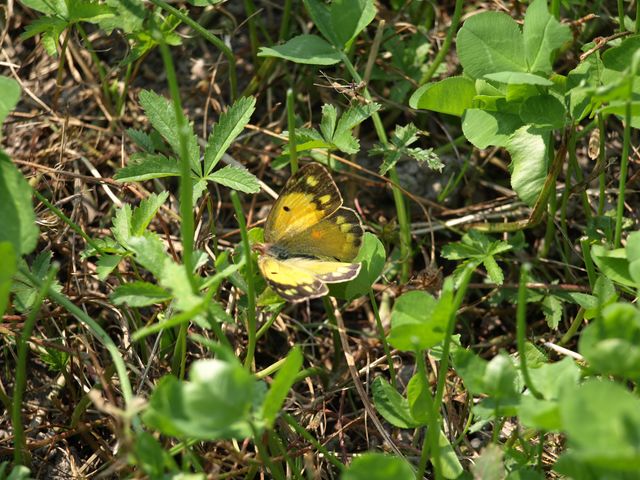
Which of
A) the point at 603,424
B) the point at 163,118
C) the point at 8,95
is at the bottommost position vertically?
the point at 603,424

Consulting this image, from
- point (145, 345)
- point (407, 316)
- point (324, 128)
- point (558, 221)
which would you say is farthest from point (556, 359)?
point (145, 345)

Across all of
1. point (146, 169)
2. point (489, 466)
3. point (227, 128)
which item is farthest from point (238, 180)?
point (489, 466)

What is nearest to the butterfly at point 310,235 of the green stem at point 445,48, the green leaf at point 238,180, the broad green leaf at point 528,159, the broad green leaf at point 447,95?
the green leaf at point 238,180

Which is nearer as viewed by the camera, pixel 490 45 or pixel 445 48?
pixel 490 45

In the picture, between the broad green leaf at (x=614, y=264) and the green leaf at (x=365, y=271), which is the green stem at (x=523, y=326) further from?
the green leaf at (x=365, y=271)

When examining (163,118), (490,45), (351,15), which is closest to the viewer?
(163,118)

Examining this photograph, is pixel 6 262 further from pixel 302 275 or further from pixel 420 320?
pixel 420 320
